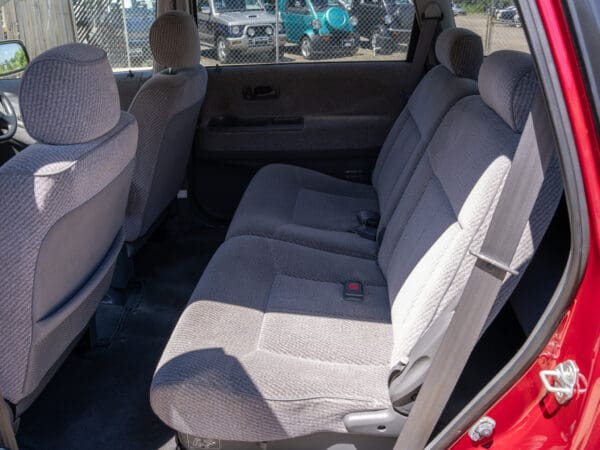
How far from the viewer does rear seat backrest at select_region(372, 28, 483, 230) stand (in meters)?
2.26

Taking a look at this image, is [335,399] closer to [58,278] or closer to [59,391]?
[58,278]

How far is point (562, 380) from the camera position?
1064 mm

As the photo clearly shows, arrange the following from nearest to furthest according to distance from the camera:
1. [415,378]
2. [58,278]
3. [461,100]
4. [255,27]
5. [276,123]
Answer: [415,378], [58,278], [461,100], [276,123], [255,27]

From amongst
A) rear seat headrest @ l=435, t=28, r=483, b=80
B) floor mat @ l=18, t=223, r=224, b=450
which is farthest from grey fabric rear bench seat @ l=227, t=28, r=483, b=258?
floor mat @ l=18, t=223, r=224, b=450

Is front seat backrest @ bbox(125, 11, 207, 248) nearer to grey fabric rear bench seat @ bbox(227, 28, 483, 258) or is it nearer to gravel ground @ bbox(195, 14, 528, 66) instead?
grey fabric rear bench seat @ bbox(227, 28, 483, 258)

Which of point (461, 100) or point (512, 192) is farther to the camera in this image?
point (461, 100)

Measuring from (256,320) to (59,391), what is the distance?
0.80m

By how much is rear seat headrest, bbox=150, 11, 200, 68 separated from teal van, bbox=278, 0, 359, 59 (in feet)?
3.21

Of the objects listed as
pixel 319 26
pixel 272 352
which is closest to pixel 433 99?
pixel 272 352

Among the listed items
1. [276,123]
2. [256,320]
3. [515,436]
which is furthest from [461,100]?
[276,123]

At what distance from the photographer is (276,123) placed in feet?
11.0

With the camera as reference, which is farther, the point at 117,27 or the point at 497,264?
the point at 117,27

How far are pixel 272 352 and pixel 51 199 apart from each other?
629 mm

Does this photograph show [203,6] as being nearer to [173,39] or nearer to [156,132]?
[173,39]
